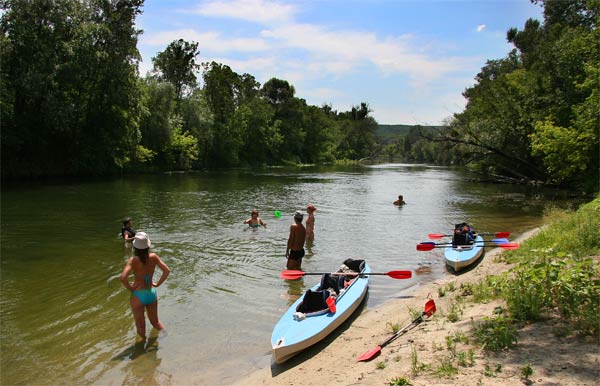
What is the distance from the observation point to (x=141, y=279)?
6945 mm

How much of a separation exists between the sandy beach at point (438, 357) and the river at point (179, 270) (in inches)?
38.9

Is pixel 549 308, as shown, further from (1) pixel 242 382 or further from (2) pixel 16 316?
(2) pixel 16 316

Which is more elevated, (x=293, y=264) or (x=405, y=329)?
(x=405, y=329)

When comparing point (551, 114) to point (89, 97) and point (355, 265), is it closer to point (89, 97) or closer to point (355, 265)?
point (355, 265)

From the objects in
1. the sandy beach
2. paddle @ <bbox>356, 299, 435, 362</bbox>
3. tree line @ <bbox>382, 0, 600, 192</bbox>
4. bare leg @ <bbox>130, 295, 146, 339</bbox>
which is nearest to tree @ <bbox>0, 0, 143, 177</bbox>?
tree line @ <bbox>382, 0, 600, 192</bbox>

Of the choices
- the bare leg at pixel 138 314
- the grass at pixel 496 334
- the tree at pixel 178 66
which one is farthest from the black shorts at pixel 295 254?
the tree at pixel 178 66

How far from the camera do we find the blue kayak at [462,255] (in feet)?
38.3

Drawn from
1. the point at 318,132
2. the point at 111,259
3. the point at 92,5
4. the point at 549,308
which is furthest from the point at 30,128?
the point at 318,132

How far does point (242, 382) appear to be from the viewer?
5957 mm

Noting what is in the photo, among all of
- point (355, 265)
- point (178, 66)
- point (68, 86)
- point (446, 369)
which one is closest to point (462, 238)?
point (355, 265)

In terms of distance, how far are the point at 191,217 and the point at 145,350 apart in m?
14.2

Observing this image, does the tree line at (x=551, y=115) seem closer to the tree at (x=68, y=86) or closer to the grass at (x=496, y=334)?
the grass at (x=496, y=334)

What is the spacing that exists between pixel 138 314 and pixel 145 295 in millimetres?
344

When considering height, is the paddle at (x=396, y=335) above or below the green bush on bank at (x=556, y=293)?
below
